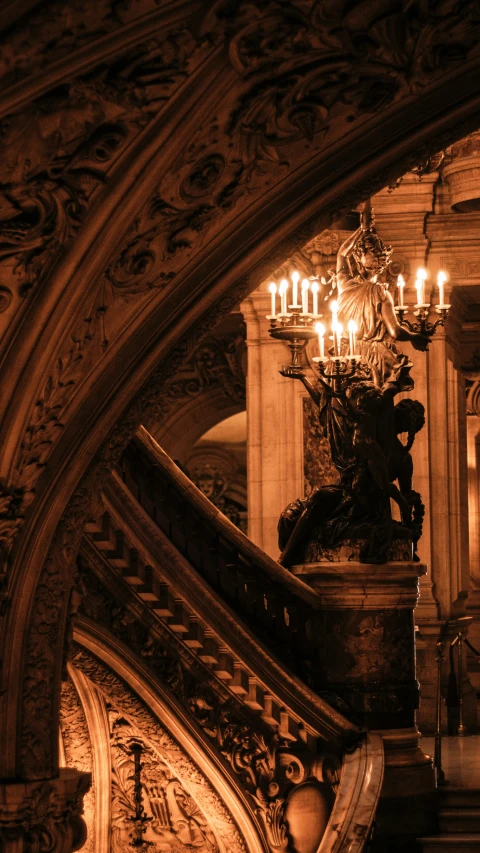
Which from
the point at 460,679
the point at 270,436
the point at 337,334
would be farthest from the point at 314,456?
the point at 337,334

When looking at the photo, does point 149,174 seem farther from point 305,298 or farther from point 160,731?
point 160,731

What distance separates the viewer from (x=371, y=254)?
1044cm

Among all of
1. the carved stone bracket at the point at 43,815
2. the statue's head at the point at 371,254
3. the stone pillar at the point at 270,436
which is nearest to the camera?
the carved stone bracket at the point at 43,815

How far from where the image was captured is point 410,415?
32.9ft

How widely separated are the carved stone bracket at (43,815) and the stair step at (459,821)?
563cm

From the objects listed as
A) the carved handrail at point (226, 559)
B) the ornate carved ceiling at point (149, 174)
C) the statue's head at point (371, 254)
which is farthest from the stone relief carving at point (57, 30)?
the statue's head at point (371, 254)

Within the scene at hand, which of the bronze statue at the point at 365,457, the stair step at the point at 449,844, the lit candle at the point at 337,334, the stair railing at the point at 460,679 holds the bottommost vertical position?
the stair step at the point at 449,844

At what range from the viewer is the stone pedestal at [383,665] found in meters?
9.29

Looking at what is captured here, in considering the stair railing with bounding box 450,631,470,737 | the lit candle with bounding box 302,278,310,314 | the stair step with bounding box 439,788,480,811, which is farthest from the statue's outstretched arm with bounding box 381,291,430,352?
the stair railing with bounding box 450,631,470,737

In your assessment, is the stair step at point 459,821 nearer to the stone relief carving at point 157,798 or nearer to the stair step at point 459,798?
the stair step at point 459,798

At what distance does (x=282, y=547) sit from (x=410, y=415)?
131cm

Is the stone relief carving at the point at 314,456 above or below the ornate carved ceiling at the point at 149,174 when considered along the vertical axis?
above

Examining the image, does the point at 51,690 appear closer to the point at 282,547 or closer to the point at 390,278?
the point at 282,547

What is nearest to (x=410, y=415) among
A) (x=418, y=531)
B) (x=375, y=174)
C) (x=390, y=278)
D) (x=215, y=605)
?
(x=418, y=531)
